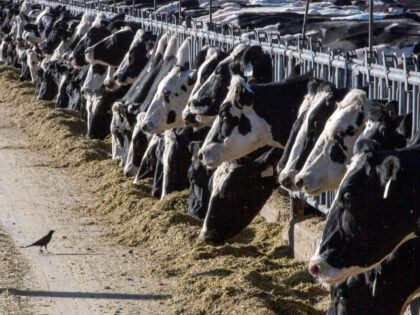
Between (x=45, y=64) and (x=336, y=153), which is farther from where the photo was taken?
(x=45, y=64)

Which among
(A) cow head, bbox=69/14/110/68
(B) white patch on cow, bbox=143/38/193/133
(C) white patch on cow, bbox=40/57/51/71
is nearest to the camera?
(B) white patch on cow, bbox=143/38/193/133

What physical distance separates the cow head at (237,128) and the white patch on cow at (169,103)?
2698 millimetres

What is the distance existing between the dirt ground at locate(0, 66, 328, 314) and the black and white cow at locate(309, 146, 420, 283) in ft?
6.12

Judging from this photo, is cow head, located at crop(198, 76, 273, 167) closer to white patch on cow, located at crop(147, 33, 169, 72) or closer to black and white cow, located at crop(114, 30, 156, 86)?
white patch on cow, located at crop(147, 33, 169, 72)

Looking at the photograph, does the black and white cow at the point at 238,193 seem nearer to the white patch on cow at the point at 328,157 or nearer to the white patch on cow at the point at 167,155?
the white patch on cow at the point at 167,155

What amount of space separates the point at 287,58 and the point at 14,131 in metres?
8.04

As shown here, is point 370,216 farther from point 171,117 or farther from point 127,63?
point 127,63

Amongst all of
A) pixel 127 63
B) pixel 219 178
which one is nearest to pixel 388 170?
pixel 219 178

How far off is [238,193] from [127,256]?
4.01 feet

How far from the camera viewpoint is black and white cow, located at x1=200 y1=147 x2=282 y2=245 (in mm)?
8258

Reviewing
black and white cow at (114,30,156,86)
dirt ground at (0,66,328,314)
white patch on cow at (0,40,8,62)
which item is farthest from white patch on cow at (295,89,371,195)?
white patch on cow at (0,40,8,62)

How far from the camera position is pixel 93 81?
1576cm

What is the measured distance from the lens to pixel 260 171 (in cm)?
827

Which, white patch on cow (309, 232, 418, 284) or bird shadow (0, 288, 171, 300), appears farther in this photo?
bird shadow (0, 288, 171, 300)
